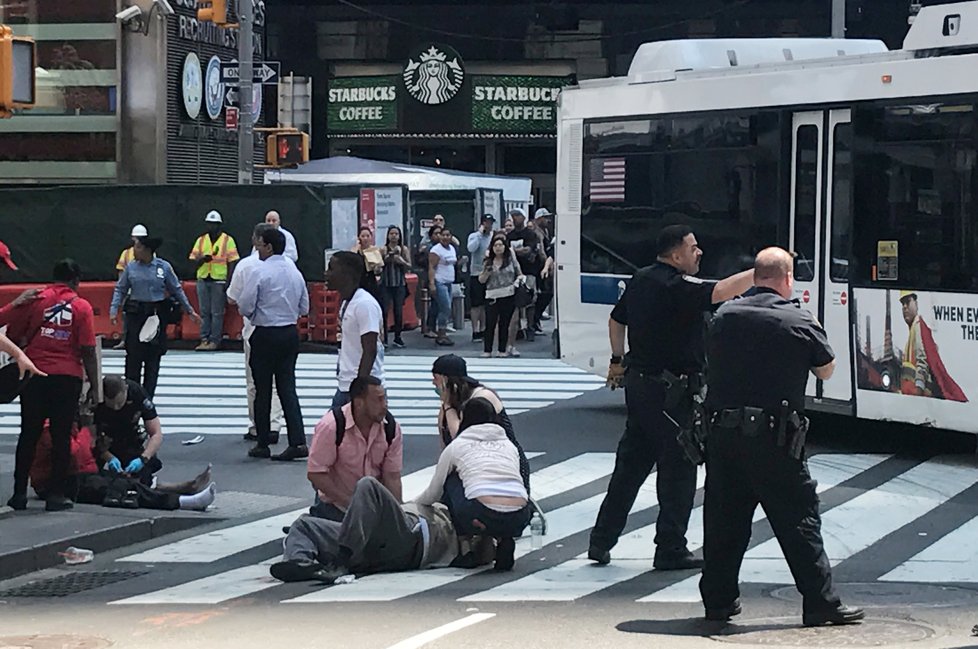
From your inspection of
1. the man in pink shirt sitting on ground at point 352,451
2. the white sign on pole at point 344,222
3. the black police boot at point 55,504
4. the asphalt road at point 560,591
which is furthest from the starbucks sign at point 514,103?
the man in pink shirt sitting on ground at point 352,451

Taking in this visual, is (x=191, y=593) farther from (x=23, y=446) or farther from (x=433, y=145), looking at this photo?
(x=433, y=145)

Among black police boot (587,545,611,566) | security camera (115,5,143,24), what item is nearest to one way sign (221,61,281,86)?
security camera (115,5,143,24)

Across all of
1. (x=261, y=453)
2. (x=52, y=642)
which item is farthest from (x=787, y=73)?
(x=52, y=642)

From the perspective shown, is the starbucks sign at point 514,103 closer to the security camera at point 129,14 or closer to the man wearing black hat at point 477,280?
the man wearing black hat at point 477,280

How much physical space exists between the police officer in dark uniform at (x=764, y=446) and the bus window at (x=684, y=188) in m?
6.91

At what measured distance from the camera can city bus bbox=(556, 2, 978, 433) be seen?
13555 mm

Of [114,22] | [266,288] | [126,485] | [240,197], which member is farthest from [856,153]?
[114,22]

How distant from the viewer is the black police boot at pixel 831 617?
8.22 meters

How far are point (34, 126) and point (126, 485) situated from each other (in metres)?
18.0

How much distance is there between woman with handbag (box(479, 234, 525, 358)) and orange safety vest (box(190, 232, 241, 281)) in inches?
140

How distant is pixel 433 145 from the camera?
44750 mm

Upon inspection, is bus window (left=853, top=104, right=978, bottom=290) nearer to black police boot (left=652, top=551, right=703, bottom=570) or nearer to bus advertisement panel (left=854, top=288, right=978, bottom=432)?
bus advertisement panel (left=854, top=288, right=978, bottom=432)

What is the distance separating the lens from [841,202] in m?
14.6

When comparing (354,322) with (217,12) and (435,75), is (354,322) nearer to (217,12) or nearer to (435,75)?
(217,12)
